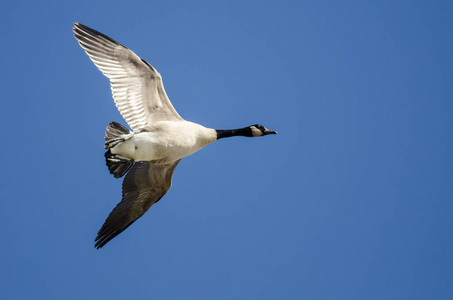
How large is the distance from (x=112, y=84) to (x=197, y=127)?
1.83m

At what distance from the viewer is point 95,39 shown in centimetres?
→ 1162

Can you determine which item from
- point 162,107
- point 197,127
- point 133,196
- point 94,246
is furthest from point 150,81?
point 94,246

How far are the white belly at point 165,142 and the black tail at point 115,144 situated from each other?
0.08 m

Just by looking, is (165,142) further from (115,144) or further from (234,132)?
(234,132)

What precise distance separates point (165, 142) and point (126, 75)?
62.3 inches

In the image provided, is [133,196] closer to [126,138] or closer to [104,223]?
[104,223]

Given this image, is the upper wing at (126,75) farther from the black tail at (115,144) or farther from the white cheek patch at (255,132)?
the white cheek patch at (255,132)

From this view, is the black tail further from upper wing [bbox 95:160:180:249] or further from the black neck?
the black neck

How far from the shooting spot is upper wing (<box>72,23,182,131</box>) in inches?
456

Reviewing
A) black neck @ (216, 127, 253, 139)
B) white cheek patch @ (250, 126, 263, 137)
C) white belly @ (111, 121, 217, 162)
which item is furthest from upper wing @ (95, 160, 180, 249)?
white cheek patch @ (250, 126, 263, 137)

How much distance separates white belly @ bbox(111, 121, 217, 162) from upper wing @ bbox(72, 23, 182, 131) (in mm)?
573

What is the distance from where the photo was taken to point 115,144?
1084cm

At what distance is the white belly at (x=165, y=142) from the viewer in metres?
11.0

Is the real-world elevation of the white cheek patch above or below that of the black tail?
above
